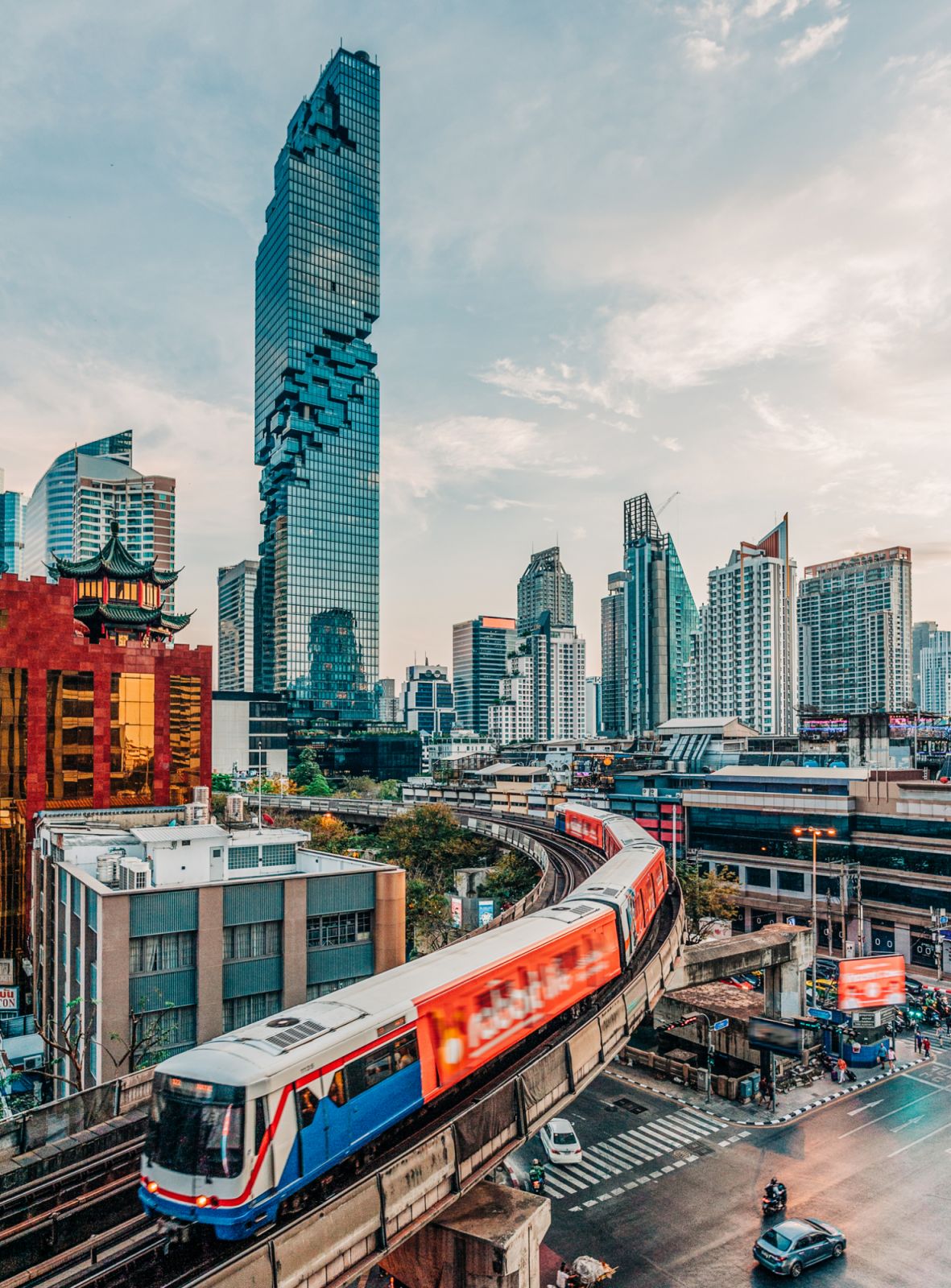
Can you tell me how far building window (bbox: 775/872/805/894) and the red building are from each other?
4850 cm

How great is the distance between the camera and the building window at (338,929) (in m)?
37.3

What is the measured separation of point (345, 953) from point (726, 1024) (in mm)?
19365

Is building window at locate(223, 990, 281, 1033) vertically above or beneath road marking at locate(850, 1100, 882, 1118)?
above

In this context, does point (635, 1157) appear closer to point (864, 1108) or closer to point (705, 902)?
point (864, 1108)

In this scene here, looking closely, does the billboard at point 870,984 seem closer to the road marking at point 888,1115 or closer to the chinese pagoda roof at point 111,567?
the road marking at point 888,1115

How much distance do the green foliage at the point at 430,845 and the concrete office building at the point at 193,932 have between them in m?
34.1

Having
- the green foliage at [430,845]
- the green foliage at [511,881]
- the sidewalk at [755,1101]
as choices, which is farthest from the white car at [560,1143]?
the green foliage at [430,845]

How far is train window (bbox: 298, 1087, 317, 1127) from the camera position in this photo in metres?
16.5

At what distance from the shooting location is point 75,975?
118 feet

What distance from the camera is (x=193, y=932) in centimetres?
3372

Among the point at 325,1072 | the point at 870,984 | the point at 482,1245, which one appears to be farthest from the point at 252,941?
the point at 870,984

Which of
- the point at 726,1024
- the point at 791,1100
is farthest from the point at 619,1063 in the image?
the point at 791,1100

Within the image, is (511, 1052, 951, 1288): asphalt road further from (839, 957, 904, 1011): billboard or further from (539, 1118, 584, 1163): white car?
(839, 957, 904, 1011): billboard

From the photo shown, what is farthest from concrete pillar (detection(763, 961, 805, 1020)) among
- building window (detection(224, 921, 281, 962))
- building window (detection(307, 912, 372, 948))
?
building window (detection(224, 921, 281, 962))
